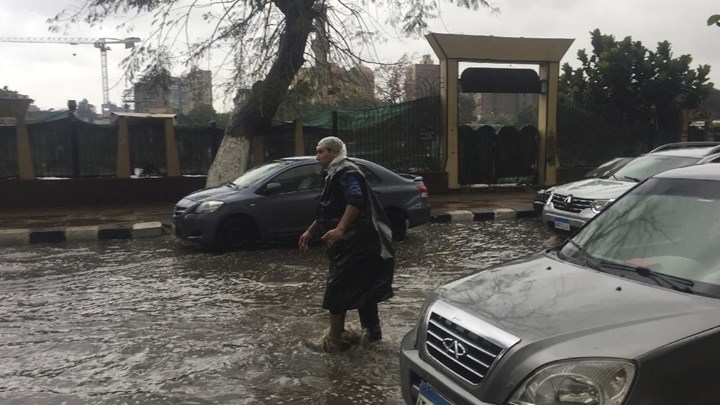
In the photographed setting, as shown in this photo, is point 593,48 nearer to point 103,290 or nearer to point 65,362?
point 103,290

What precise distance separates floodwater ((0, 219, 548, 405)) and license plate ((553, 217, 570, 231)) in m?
0.69

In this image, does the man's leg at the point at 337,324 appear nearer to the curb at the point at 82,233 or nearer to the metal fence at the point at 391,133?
the curb at the point at 82,233

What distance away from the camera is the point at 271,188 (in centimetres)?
855

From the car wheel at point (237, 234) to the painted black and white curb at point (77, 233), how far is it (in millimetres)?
2341

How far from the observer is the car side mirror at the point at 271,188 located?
8.55m

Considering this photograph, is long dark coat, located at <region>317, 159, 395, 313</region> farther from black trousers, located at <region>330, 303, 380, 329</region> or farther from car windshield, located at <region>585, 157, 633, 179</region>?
car windshield, located at <region>585, 157, 633, 179</region>

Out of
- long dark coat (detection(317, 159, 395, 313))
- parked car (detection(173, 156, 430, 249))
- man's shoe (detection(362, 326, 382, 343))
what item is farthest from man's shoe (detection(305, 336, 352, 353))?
parked car (detection(173, 156, 430, 249))

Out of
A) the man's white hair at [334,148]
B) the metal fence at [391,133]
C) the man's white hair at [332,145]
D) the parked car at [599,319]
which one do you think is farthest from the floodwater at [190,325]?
the metal fence at [391,133]

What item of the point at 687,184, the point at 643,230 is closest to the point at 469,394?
the point at 643,230

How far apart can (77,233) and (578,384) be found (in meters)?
9.64

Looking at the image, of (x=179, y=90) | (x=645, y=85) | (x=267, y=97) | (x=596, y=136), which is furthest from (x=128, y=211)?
(x=645, y=85)

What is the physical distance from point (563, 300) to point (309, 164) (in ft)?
21.5

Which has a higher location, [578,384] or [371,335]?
[578,384]

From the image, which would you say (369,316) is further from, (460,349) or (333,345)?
(460,349)
